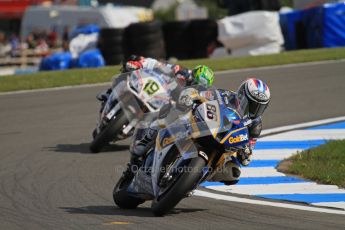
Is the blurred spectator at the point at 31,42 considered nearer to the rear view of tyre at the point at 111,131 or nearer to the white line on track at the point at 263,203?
the rear view of tyre at the point at 111,131

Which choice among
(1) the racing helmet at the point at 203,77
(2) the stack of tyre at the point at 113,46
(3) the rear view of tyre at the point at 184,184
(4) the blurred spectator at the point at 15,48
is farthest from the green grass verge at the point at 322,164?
(4) the blurred spectator at the point at 15,48

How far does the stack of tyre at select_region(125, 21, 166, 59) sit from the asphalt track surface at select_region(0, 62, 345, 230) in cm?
544

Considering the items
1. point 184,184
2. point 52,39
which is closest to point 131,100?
point 184,184

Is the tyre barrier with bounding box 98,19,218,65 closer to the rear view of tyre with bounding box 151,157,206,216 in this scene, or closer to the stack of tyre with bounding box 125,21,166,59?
the stack of tyre with bounding box 125,21,166,59

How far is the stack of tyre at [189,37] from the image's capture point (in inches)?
942

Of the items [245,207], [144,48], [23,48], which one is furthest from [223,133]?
[23,48]

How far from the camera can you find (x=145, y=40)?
23266 millimetres

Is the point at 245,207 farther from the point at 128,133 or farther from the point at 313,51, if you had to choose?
the point at 313,51

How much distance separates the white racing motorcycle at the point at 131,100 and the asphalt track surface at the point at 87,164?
0.29m

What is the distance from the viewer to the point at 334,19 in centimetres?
2178

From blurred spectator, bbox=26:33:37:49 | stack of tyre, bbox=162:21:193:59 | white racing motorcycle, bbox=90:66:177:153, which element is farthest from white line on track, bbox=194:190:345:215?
blurred spectator, bbox=26:33:37:49

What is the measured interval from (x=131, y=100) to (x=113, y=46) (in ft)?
44.0

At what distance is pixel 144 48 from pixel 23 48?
9.61 m

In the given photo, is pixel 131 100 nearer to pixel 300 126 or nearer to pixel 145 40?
pixel 300 126
